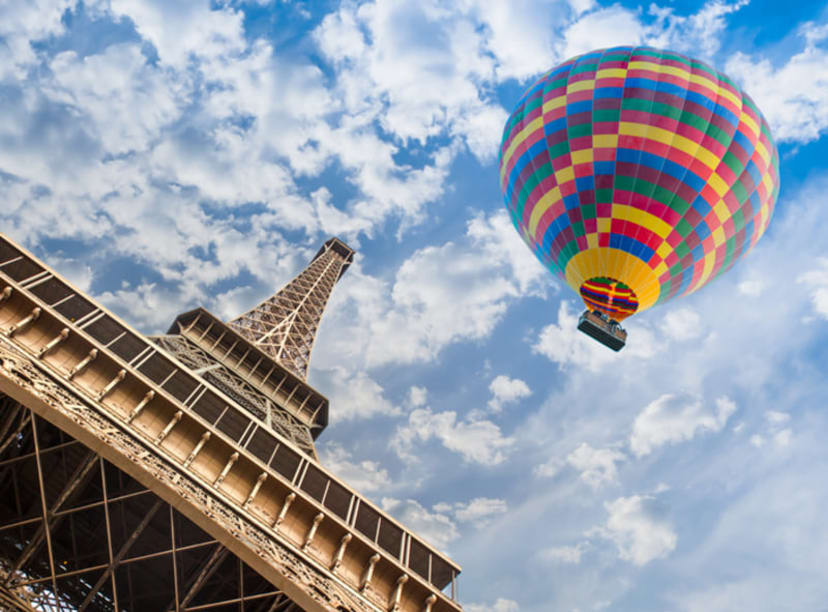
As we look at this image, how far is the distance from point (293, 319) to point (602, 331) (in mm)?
45351

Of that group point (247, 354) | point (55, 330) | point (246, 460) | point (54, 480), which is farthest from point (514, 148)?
point (247, 354)

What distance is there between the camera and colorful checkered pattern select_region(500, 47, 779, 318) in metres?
23.6

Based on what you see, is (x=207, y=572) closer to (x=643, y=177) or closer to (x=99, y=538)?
(x=99, y=538)

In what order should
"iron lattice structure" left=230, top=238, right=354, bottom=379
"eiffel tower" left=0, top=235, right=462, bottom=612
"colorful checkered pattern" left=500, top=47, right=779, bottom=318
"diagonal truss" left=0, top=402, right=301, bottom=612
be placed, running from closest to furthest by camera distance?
1. "eiffel tower" left=0, top=235, right=462, bottom=612
2. "diagonal truss" left=0, top=402, right=301, bottom=612
3. "colorful checkered pattern" left=500, top=47, right=779, bottom=318
4. "iron lattice structure" left=230, top=238, right=354, bottom=379

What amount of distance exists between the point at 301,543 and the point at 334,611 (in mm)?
6001

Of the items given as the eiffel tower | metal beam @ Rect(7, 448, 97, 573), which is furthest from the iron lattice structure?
metal beam @ Rect(7, 448, 97, 573)

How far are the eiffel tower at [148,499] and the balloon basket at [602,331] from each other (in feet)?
36.8

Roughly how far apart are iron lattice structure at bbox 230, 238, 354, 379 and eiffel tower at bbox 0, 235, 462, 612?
3209 centimetres

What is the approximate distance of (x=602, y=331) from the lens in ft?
81.7

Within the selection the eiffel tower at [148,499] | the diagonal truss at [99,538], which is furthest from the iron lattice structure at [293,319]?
the diagonal truss at [99,538]

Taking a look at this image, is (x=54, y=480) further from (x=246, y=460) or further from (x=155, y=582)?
(x=246, y=460)

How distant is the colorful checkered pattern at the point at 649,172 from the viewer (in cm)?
2362

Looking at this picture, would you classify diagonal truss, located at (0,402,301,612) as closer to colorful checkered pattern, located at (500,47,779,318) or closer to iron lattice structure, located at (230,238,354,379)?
colorful checkered pattern, located at (500,47,779,318)

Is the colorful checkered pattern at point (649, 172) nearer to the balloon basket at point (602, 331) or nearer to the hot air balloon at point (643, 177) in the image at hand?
the hot air balloon at point (643, 177)
